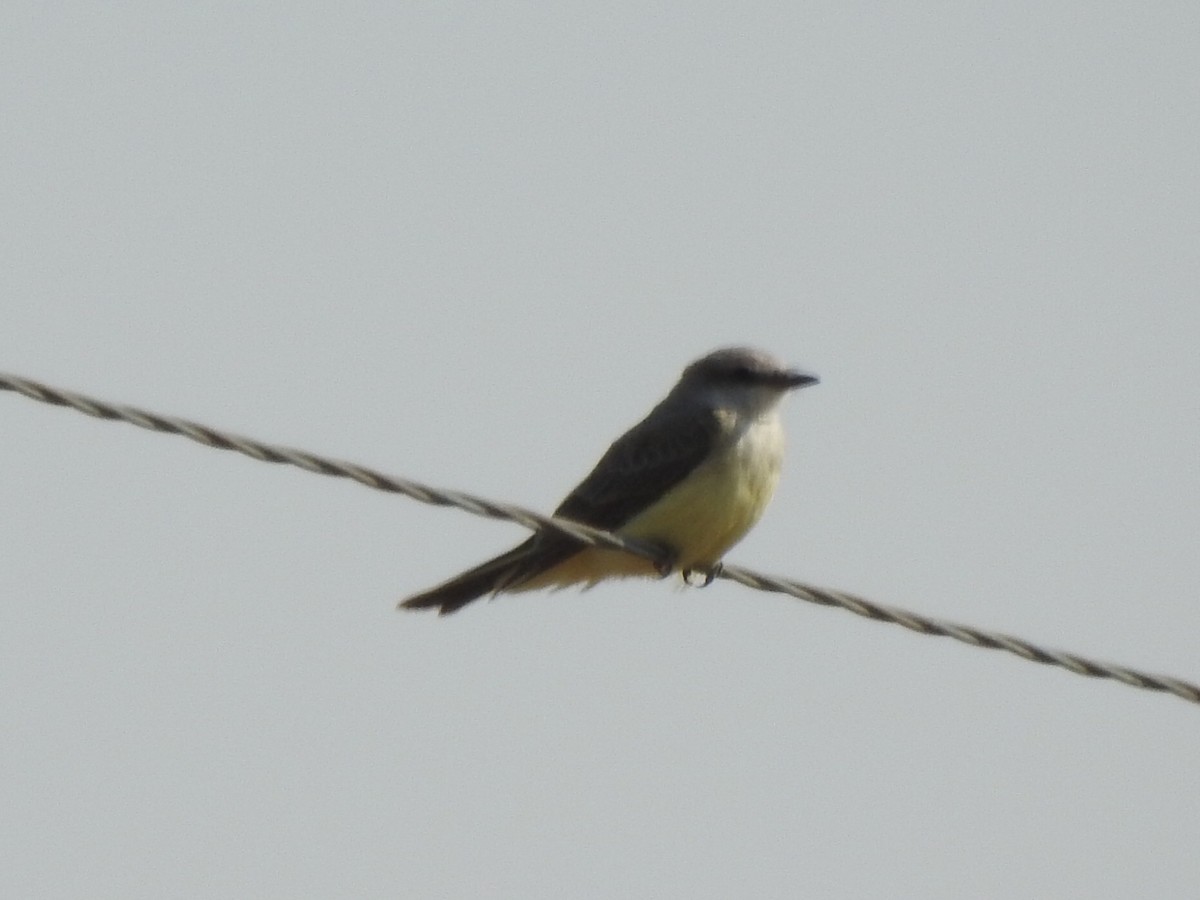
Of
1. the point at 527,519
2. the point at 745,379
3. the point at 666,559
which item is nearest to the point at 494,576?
the point at 666,559

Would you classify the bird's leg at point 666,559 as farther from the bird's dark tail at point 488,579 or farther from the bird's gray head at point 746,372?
the bird's gray head at point 746,372

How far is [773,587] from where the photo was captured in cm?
706

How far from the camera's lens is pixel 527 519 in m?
6.33

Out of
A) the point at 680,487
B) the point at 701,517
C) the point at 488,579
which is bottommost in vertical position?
the point at 488,579

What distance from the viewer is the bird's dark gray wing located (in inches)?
380

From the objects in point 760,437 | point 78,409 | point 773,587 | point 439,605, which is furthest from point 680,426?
point 78,409

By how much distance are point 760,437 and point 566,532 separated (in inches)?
126

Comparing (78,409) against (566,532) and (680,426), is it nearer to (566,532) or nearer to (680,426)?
(566,532)

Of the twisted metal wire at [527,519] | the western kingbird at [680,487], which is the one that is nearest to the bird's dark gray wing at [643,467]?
the western kingbird at [680,487]

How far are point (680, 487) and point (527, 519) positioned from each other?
3.22 m

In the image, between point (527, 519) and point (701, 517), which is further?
point (701, 517)

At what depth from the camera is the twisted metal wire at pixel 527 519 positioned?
5.51 metres

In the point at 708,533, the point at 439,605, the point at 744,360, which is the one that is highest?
the point at 744,360

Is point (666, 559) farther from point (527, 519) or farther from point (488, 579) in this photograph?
point (527, 519)
